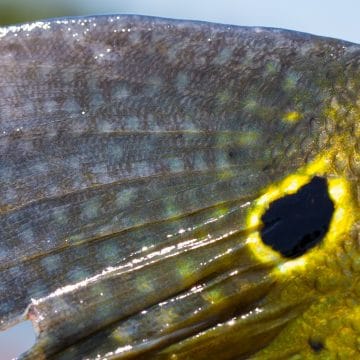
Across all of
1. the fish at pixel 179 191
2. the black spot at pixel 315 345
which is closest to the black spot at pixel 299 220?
the fish at pixel 179 191

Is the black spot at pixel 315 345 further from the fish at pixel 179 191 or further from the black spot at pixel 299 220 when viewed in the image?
the black spot at pixel 299 220

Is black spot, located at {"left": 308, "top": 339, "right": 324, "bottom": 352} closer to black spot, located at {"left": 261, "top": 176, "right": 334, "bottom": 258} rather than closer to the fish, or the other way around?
the fish

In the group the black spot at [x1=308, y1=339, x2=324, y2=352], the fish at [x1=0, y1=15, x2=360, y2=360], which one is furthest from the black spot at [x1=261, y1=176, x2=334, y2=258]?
the black spot at [x1=308, y1=339, x2=324, y2=352]

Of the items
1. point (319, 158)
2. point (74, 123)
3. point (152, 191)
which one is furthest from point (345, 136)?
point (74, 123)

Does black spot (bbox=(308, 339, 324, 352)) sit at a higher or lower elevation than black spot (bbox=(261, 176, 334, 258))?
lower

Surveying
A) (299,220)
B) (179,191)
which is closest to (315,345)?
(299,220)

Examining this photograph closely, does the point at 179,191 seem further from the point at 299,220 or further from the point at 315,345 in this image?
the point at 315,345

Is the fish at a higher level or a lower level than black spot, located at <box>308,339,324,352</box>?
higher

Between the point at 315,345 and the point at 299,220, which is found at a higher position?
the point at 299,220
